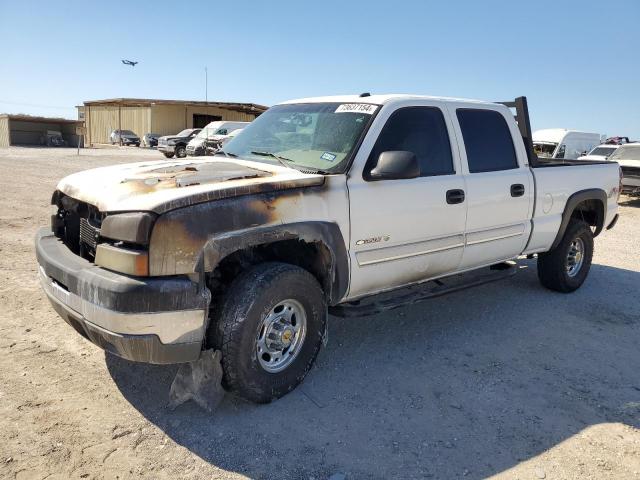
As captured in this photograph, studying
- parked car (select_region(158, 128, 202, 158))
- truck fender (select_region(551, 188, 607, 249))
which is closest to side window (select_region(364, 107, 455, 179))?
truck fender (select_region(551, 188, 607, 249))

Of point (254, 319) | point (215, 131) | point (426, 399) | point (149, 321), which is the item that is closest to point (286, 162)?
point (254, 319)

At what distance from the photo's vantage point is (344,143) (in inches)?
145

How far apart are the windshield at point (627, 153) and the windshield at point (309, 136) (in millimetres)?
13986

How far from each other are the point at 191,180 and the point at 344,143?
119 cm

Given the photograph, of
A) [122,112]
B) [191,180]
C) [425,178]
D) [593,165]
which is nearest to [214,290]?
[191,180]

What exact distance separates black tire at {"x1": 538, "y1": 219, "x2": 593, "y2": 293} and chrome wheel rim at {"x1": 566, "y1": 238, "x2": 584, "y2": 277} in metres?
0.01

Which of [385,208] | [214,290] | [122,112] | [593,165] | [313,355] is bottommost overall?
[313,355]

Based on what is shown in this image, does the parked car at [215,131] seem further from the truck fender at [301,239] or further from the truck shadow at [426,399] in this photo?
the truck fender at [301,239]

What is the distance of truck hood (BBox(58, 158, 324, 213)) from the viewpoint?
2.75 m

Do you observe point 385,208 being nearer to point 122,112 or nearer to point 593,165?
point 593,165

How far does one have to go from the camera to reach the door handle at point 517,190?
15.3 feet

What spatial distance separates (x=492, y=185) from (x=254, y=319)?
8.36 ft

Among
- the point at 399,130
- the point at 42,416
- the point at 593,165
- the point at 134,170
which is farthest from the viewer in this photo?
the point at 593,165

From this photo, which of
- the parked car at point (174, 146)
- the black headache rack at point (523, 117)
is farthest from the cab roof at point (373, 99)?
the parked car at point (174, 146)
